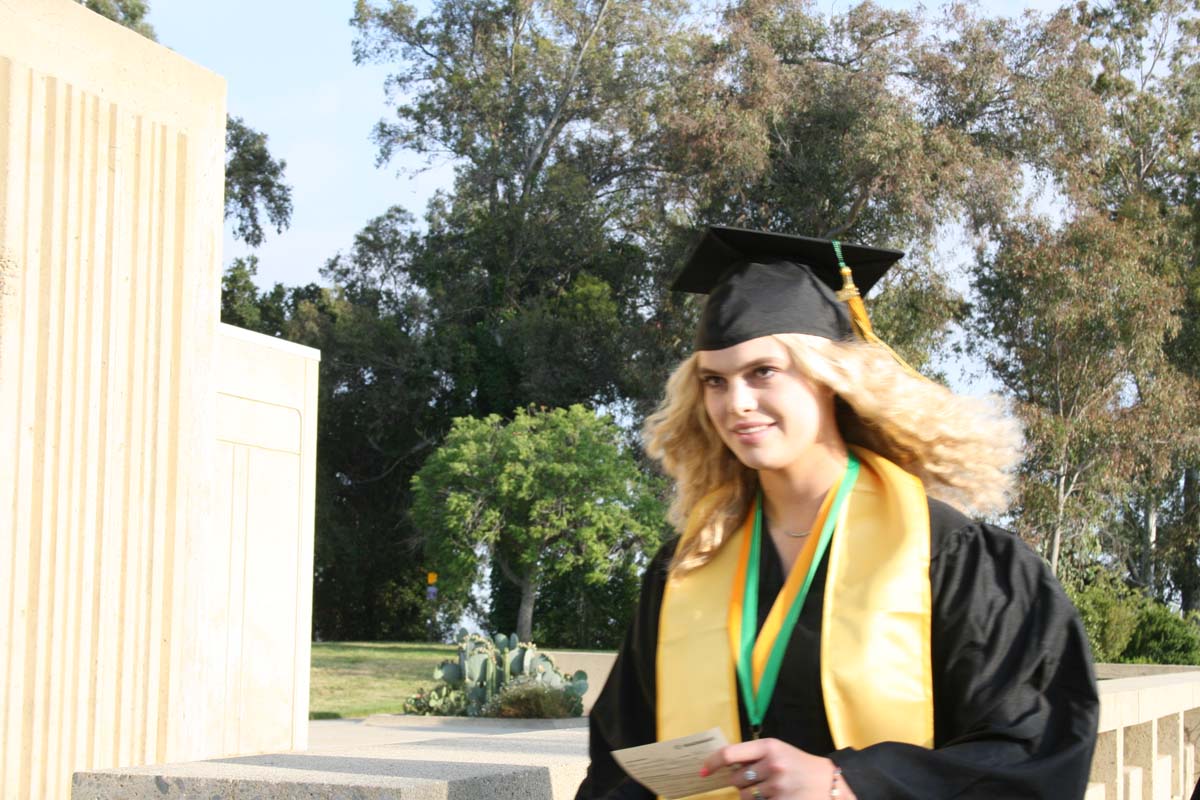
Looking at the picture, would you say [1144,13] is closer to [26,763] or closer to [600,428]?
[600,428]

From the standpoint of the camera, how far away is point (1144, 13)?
3175cm

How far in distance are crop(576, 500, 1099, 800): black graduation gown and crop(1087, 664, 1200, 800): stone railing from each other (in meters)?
1.76

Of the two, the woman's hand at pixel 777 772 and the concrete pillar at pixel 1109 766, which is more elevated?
the woman's hand at pixel 777 772

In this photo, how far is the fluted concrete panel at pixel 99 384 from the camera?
6512 mm

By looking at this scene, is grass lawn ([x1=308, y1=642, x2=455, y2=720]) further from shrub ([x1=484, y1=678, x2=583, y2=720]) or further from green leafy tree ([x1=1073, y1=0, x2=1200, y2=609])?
green leafy tree ([x1=1073, y1=0, x2=1200, y2=609])

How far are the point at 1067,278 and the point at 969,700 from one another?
25064 mm

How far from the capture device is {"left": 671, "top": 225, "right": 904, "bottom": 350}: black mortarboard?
Answer: 7.78ft

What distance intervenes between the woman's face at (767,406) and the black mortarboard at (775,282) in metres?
0.04

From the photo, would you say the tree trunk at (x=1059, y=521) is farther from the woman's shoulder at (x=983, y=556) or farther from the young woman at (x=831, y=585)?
the woman's shoulder at (x=983, y=556)

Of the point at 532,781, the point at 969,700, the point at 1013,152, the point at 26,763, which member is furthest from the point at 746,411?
the point at 1013,152

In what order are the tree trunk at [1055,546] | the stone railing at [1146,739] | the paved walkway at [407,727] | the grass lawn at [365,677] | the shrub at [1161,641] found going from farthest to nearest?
the tree trunk at [1055,546] → the shrub at [1161,641] → the grass lawn at [365,677] → the paved walkway at [407,727] → the stone railing at [1146,739]

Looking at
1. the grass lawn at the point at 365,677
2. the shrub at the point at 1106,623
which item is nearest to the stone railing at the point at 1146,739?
the shrub at the point at 1106,623

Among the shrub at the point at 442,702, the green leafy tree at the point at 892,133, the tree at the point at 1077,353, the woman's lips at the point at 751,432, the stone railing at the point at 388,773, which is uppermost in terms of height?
the green leafy tree at the point at 892,133

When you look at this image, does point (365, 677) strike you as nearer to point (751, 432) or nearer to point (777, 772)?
point (751, 432)
